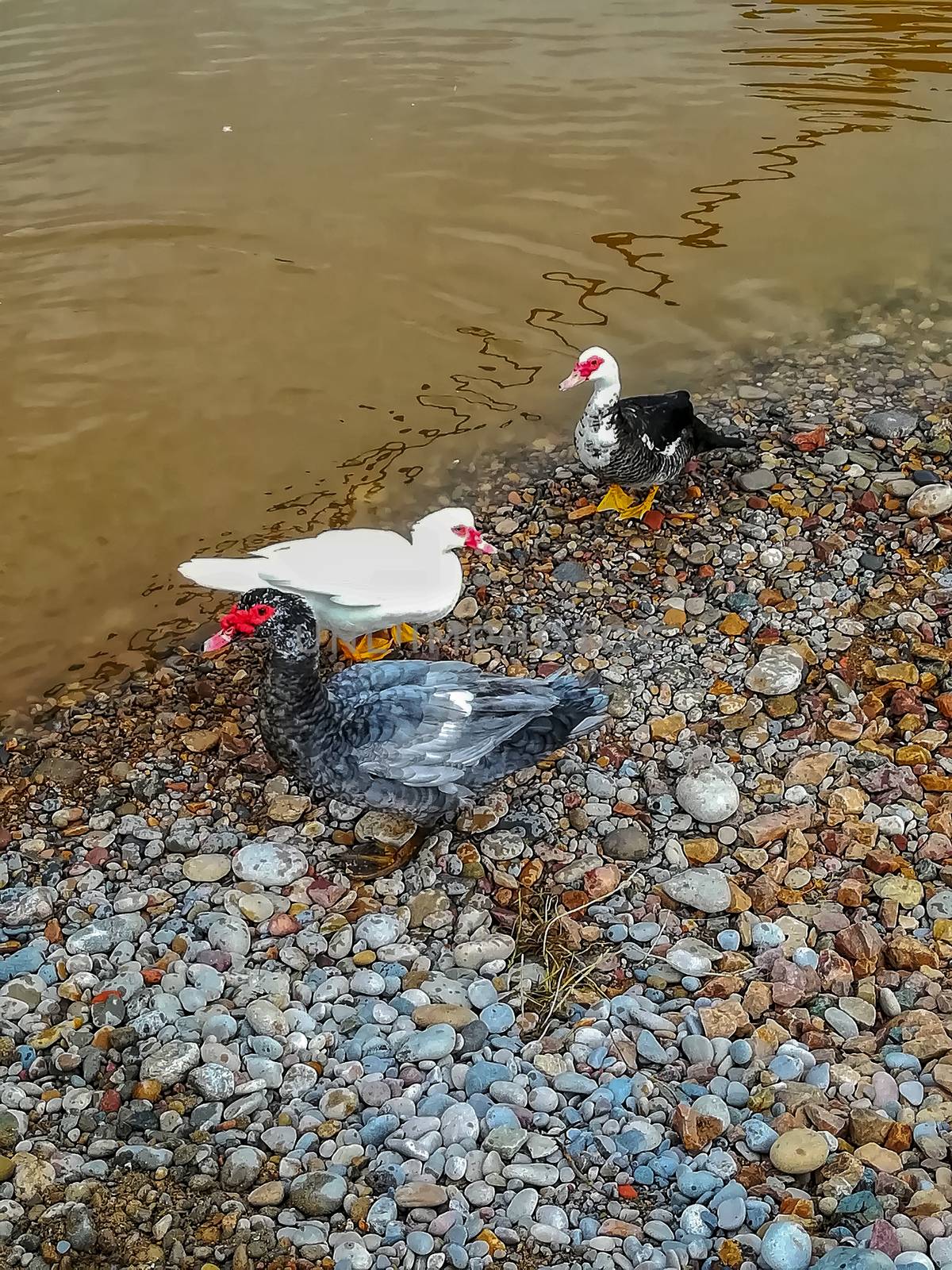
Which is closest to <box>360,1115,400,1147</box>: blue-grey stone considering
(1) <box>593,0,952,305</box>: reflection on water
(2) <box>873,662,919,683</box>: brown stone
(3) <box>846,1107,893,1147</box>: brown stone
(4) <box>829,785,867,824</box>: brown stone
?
(3) <box>846,1107,893,1147</box>: brown stone

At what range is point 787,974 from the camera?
313cm

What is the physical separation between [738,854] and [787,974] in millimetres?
533

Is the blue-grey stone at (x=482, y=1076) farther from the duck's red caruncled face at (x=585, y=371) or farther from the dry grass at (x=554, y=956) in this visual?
the duck's red caruncled face at (x=585, y=371)

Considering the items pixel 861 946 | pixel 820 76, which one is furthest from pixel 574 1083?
pixel 820 76

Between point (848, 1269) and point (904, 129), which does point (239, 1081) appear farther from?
point (904, 129)

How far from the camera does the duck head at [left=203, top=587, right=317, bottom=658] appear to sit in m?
3.64

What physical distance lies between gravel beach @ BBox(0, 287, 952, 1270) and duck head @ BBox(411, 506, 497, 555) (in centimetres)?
37

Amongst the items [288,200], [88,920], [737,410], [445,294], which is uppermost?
[288,200]

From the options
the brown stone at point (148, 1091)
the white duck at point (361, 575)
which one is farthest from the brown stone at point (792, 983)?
the white duck at point (361, 575)

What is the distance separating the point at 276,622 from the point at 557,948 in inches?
57.1

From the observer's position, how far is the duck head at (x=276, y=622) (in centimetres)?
364

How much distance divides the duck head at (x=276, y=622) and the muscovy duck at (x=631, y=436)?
192 centimetres

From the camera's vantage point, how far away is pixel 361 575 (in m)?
4.23

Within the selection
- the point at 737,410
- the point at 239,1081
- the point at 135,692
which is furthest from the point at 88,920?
the point at 737,410
